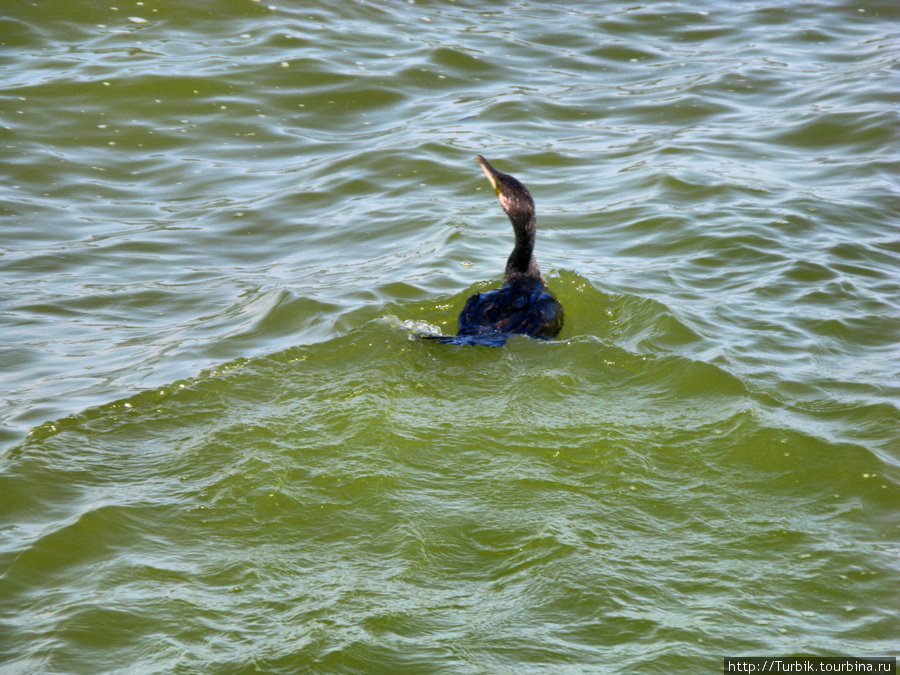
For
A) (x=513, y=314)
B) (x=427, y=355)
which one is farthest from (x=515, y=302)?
(x=427, y=355)

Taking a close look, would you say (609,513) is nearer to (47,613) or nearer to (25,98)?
(47,613)

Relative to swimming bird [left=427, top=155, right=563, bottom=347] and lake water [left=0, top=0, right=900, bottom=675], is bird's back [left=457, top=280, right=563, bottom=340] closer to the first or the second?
swimming bird [left=427, top=155, right=563, bottom=347]

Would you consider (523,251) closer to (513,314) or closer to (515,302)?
(515,302)

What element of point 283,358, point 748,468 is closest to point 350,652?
point 748,468

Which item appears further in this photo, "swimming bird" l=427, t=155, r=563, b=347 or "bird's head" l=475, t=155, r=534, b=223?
"bird's head" l=475, t=155, r=534, b=223

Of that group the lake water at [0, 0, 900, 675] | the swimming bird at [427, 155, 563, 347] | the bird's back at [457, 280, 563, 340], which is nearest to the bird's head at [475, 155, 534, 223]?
the swimming bird at [427, 155, 563, 347]

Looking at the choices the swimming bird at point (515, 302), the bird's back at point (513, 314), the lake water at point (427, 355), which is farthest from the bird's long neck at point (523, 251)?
the lake water at point (427, 355)

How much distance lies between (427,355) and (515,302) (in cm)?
79

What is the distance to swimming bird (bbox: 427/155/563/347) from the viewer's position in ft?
20.8

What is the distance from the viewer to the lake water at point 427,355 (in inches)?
157

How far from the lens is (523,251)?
6.94 meters

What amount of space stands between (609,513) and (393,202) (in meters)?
5.36

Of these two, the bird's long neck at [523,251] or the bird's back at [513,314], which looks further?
the bird's long neck at [523,251]

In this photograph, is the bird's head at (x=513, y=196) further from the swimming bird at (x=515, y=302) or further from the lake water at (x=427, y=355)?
the lake water at (x=427, y=355)
